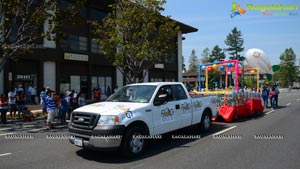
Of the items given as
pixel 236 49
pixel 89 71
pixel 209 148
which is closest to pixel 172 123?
pixel 209 148

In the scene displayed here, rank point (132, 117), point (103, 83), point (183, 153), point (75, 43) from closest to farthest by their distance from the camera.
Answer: point (132, 117), point (183, 153), point (75, 43), point (103, 83)

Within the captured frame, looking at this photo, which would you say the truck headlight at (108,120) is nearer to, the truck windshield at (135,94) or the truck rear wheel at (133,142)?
the truck rear wheel at (133,142)

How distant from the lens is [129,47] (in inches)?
714

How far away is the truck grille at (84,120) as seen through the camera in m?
6.08

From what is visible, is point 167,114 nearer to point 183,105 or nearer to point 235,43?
point 183,105

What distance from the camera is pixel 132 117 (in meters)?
6.27

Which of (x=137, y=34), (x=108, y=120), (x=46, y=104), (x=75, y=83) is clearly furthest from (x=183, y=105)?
(x=75, y=83)

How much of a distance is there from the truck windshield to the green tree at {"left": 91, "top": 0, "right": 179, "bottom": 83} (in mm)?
10407

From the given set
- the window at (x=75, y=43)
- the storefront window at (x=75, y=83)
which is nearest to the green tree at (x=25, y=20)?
the window at (x=75, y=43)

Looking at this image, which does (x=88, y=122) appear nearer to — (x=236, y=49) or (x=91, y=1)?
(x=91, y=1)

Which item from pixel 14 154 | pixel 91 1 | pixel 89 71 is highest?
pixel 91 1

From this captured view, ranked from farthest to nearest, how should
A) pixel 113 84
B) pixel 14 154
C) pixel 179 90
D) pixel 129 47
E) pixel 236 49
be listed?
pixel 236 49 < pixel 113 84 < pixel 129 47 < pixel 179 90 < pixel 14 154

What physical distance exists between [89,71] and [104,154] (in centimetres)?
2242

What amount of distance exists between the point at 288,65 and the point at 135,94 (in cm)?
10754
